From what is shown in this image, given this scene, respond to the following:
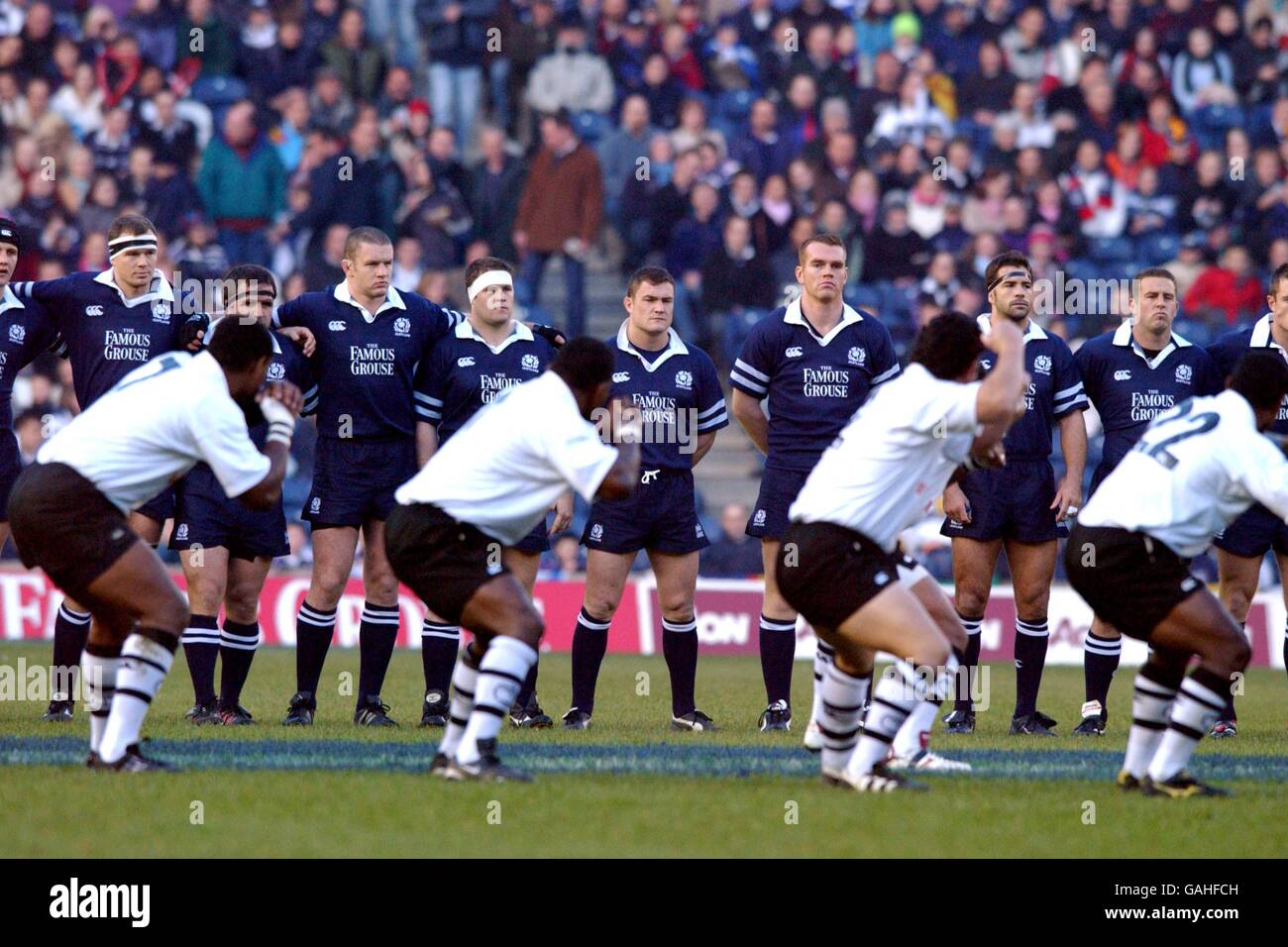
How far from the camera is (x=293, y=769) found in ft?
28.9

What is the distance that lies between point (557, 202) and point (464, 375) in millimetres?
9550

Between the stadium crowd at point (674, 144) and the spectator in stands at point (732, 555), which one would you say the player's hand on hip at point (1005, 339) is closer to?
the spectator in stands at point (732, 555)

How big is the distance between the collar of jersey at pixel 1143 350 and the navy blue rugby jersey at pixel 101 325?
6.00 metres

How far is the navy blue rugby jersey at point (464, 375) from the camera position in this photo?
11578 mm

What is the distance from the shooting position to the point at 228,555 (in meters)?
11.3

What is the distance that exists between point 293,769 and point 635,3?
54.7ft

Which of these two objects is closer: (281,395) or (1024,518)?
(281,395)

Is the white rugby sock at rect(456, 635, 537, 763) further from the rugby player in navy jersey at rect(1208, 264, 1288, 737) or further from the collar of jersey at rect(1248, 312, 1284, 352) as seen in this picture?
the collar of jersey at rect(1248, 312, 1284, 352)

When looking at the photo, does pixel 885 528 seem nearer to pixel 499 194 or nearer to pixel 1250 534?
pixel 1250 534

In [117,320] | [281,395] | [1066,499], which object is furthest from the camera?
[1066,499]

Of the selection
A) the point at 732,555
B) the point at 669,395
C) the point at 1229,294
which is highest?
the point at 1229,294

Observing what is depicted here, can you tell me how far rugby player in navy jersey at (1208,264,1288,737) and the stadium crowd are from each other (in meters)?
7.64

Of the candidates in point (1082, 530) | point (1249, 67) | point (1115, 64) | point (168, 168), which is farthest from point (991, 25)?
point (1082, 530)

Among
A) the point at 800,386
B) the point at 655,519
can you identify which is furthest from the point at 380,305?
the point at 800,386
